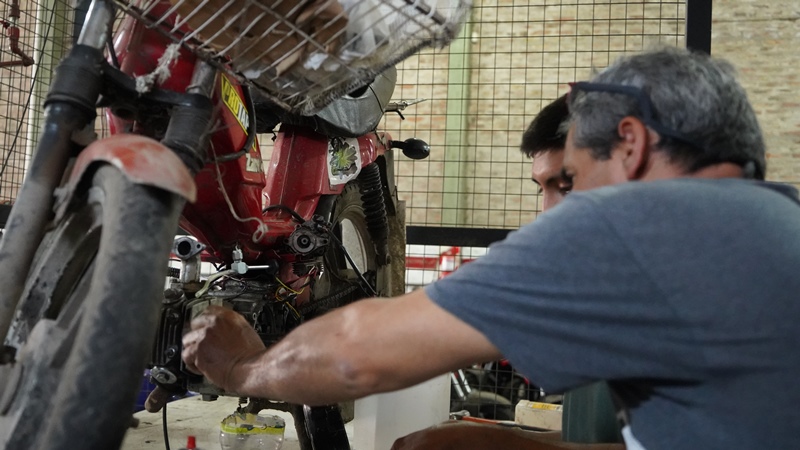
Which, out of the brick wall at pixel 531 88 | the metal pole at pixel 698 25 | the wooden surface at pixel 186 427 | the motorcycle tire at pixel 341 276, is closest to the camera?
the motorcycle tire at pixel 341 276

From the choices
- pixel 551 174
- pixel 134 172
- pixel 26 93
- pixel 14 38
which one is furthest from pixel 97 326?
pixel 26 93

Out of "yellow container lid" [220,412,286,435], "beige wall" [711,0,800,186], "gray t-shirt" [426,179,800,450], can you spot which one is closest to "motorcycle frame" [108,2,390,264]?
"gray t-shirt" [426,179,800,450]

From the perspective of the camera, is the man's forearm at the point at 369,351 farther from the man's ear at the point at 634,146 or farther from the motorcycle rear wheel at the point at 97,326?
the man's ear at the point at 634,146

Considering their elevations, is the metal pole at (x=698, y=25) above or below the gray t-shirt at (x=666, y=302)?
above

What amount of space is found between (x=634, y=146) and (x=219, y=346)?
663 mm

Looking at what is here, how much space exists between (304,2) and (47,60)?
14.5 ft

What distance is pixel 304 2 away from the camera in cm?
96

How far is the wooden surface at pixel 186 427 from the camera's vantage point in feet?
8.34

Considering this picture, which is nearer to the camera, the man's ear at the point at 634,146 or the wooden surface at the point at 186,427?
the man's ear at the point at 634,146

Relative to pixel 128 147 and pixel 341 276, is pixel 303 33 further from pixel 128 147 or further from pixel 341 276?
pixel 341 276

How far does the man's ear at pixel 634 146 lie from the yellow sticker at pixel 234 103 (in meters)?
0.68

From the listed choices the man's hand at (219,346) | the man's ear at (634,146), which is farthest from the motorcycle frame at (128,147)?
the man's ear at (634,146)

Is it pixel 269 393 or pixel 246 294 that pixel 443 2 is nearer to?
pixel 269 393

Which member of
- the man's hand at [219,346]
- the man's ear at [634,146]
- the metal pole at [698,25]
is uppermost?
the metal pole at [698,25]
